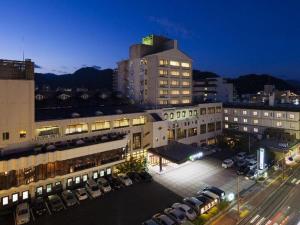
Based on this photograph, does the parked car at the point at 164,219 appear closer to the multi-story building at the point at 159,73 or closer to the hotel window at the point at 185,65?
the multi-story building at the point at 159,73

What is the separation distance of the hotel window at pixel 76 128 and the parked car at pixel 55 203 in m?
12.0

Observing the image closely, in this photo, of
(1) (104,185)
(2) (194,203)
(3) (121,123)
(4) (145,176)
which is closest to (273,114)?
(4) (145,176)

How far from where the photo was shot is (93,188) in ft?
136

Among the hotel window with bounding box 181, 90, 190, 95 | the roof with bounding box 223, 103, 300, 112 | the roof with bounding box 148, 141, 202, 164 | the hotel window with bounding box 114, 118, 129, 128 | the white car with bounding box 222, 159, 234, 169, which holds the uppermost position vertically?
the hotel window with bounding box 181, 90, 190, 95

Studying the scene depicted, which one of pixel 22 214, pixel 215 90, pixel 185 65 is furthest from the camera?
pixel 215 90

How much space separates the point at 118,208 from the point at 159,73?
43.1m

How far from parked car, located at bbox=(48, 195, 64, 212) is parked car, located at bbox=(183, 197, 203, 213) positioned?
1965 cm

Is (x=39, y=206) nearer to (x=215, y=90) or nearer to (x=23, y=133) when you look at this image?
(x=23, y=133)

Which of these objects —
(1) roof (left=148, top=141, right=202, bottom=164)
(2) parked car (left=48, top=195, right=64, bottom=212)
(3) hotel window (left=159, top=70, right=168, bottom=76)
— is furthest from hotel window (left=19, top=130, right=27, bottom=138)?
(3) hotel window (left=159, top=70, right=168, bottom=76)

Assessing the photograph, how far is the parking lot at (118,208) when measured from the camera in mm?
33250

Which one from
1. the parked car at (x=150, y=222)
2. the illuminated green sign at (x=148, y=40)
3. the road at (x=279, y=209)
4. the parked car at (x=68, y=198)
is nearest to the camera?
the parked car at (x=150, y=222)

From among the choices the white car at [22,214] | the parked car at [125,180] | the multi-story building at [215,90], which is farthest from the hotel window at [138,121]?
the multi-story building at [215,90]

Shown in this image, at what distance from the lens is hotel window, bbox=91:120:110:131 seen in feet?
161

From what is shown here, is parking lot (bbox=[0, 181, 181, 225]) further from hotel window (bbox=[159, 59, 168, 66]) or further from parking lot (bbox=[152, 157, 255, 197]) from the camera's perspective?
hotel window (bbox=[159, 59, 168, 66])
